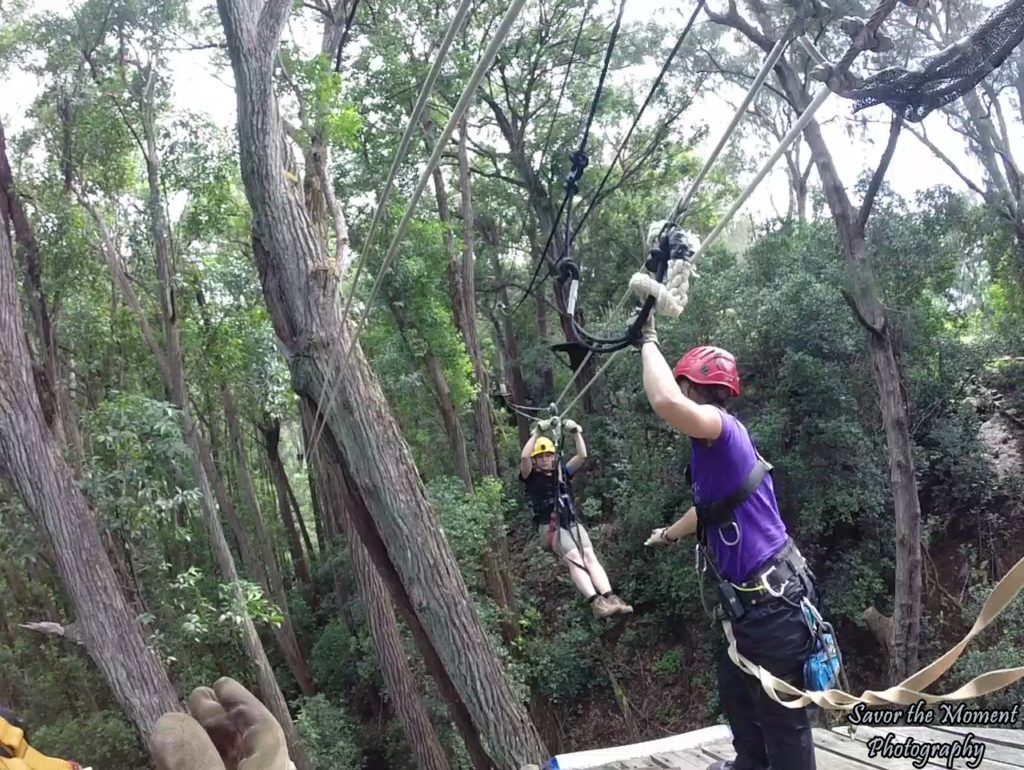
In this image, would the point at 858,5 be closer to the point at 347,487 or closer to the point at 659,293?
the point at 659,293

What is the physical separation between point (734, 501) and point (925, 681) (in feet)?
2.34

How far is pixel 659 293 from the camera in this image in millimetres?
2621

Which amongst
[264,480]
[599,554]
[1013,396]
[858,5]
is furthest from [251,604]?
[264,480]

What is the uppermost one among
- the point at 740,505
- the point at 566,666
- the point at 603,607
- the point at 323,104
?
the point at 323,104

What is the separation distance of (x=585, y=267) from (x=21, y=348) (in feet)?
35.1

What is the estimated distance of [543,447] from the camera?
5.11 meters

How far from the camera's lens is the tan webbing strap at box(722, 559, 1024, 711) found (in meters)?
1.80

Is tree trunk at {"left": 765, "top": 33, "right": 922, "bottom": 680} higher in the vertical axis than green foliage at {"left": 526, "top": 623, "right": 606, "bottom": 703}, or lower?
higher

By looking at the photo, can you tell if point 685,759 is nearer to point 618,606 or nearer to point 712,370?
point 618,606

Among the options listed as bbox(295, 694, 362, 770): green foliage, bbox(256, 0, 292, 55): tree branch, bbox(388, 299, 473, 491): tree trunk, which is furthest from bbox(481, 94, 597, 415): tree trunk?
bbox(256, 0, 292, 55): tree branch

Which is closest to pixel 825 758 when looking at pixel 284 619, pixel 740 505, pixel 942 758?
pixel 942 758

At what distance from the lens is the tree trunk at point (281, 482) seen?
14914 mm

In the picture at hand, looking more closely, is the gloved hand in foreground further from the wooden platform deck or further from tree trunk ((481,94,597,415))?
tree trunk ((481,94,597,415))

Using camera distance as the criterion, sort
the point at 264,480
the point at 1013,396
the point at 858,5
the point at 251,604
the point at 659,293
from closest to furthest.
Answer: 1. the point at 659,293
2. the point at 858,5
3. the point at 251,604
4. the point at 1013,396
5. the point at 264,480
